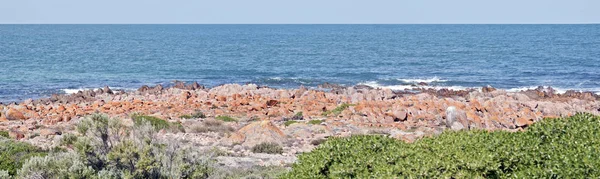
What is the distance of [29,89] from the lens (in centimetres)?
4541

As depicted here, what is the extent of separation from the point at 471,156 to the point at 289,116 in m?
19.0

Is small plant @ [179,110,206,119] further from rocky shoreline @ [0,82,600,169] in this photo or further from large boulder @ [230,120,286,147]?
large boulder @ [230,120,286,147]

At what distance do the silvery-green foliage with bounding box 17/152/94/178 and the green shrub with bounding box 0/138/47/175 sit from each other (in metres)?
1.64

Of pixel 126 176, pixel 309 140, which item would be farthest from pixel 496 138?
pixel 309 140

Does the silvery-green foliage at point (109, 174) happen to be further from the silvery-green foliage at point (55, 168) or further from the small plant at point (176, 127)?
the small plant at point (176, 127)

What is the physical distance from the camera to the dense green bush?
8467 millimetres

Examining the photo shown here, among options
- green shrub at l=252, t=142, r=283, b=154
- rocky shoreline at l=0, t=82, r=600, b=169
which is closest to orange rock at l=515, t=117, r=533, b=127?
rocky shoreline at l=0, t=82, r=600, b=169

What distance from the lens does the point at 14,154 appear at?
15.7m

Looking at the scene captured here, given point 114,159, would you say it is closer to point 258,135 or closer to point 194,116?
point 258,135

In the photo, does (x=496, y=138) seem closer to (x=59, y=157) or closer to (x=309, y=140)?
(x=59, y=157)

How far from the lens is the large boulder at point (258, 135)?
1989 centimetres

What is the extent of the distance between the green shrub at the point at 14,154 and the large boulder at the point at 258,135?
6.41 metres

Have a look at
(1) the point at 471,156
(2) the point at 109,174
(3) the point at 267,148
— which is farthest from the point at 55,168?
(3) the point at 267,148

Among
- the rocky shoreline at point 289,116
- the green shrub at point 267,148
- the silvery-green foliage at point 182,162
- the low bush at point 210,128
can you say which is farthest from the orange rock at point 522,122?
the silvery-green foliage at point 182,162
